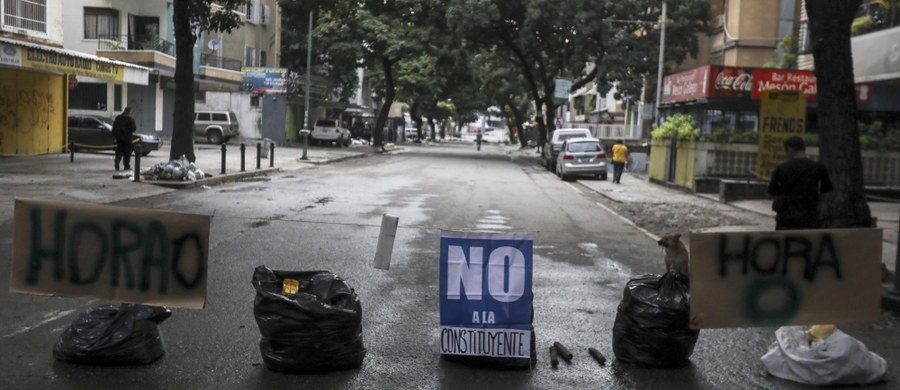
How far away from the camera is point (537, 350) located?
21.0 ft

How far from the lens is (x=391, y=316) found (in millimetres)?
7375

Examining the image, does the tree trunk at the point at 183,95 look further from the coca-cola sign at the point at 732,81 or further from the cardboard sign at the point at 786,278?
the cardboard sign at the point at 786,278

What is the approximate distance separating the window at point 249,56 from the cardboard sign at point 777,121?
3845cm

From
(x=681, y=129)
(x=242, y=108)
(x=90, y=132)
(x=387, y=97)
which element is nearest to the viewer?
(x=681, y=129)

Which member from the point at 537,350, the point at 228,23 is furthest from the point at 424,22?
the point at 537,350

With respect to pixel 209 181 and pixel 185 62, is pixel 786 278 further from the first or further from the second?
pixel 185 62

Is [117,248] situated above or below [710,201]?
Result: above

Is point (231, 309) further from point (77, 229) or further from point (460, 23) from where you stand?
point (460, 23)

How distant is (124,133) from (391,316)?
639 inches

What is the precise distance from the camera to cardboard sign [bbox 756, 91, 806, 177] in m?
13.6

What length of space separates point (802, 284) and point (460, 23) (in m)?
37.3

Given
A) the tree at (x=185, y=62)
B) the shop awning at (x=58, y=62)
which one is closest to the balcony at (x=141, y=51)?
the shop awning at (x=58, y=62)

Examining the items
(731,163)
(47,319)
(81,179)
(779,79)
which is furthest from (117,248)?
(779,79)

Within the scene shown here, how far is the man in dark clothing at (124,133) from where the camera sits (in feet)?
69.1
